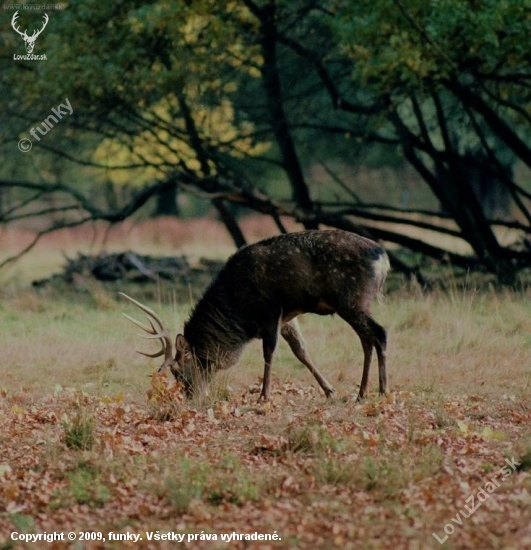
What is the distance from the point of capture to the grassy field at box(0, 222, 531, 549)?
6.77 m

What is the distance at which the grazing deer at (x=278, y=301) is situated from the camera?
10469 millimetres

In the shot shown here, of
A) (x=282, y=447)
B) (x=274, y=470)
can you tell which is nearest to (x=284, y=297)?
(x=282, y=447)

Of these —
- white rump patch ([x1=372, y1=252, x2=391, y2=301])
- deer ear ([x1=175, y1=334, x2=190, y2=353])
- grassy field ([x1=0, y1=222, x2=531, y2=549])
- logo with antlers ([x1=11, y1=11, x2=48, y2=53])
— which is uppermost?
logo with antlers ([x1=11, y1=11, x2=48, y2=53])

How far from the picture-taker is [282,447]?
8.30m

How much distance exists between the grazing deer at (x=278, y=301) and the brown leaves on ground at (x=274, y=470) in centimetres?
61

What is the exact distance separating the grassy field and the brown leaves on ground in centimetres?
2

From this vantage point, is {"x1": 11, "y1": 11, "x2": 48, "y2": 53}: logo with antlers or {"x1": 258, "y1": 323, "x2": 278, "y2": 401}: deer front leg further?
{"x1": 11, "y1": 11, "x2": 48, "y2": 53}: logo with antlers

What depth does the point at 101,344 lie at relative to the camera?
44.5 feet

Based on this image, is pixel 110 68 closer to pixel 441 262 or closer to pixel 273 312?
pixel 441 262

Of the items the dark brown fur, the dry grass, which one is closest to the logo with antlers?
the dry grass

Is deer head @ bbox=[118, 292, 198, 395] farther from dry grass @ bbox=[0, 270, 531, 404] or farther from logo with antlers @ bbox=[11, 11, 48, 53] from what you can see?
logo with antlers @ bbox=[11, 11, 48, 53]

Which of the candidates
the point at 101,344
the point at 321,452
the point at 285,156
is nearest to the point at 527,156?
the point at 285,156

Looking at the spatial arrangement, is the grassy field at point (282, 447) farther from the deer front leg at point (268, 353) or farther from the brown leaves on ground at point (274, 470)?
the deer front leg at point (268, 353)

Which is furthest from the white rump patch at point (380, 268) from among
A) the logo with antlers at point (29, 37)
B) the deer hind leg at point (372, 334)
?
the logo with antlers at point (29, 37)
